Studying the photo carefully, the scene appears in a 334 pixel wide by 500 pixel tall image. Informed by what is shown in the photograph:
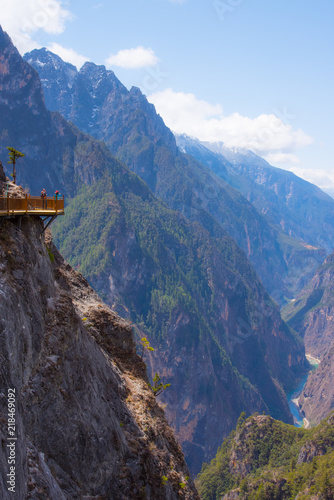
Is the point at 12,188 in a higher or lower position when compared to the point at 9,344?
higher

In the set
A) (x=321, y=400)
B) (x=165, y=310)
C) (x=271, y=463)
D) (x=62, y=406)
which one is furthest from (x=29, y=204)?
(x=321, y=400)

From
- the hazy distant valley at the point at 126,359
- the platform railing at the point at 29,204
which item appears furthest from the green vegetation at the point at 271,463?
the platform railing at the point at 29,204

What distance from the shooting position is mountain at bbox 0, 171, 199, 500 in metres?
13.5

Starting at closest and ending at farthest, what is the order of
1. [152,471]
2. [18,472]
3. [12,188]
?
[18,472] → [12,188] → [152,471]

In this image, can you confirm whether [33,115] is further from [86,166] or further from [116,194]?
A: [116,194]

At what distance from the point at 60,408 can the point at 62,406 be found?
0.50ft

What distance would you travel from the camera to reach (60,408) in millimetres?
17344

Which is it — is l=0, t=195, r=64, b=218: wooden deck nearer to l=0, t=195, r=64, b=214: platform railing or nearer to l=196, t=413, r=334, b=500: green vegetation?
l=0, t=195, r=64, b=214: platform railing

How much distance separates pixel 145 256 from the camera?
17712 cm

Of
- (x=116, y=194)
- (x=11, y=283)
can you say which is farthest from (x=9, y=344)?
(x=116, y=194)

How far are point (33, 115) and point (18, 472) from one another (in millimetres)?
192421

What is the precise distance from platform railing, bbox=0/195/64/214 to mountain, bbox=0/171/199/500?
0.61m

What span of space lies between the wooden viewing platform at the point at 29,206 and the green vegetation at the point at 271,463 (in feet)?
215

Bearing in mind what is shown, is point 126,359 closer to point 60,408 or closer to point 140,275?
point 60,408
